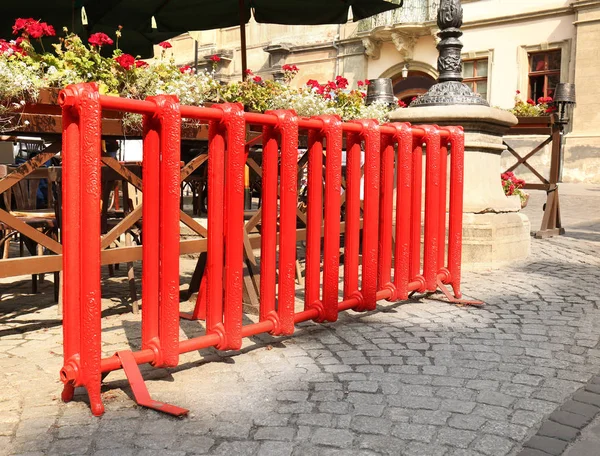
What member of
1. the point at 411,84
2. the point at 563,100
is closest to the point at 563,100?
the point at 563,100

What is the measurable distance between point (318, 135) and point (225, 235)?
90 cm

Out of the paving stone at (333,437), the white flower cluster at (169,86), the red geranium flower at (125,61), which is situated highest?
the red geranium flower at (125,61)

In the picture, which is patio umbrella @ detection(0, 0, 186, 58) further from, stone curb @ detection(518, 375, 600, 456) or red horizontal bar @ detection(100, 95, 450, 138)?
stone curb @ detection(518, 375, 600, 456)

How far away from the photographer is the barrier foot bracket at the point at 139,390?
2719mm

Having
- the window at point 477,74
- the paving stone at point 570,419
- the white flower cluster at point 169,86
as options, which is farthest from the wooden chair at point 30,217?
the window at point 477,74

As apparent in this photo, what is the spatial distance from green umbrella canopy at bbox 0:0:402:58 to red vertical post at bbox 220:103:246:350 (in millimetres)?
5102

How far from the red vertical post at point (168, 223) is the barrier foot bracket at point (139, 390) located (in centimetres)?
16

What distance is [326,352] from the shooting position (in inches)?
144

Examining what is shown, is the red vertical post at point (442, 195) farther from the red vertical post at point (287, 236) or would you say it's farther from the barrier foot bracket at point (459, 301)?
→ the red vertical post at point (287, 236)

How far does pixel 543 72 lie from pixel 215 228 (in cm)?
2376

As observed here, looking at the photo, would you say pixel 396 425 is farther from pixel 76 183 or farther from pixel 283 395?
pixel 76 183

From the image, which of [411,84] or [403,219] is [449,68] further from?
[411,84]

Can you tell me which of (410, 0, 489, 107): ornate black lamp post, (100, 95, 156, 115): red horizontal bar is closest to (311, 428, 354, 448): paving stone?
(100, 95, 156, 115): red horizontal bar

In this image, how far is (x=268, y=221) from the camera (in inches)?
138
